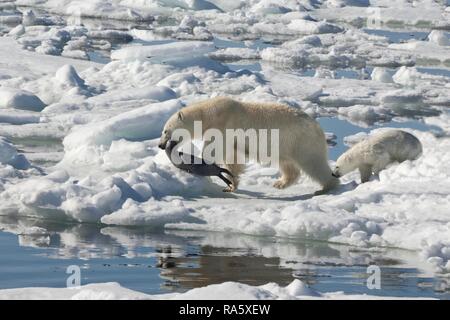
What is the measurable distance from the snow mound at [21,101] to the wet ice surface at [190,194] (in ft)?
0.10

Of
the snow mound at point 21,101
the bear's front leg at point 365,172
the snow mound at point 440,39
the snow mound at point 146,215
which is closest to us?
the snow mound at point 146,215

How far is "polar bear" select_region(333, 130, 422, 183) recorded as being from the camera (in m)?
8.36

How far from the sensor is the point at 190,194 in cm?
813

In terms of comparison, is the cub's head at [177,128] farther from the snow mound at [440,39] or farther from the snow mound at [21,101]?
the snow mound at [440,39]

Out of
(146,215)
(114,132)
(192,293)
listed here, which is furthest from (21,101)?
(192,293)

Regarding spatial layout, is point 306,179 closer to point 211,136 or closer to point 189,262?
point 211,136

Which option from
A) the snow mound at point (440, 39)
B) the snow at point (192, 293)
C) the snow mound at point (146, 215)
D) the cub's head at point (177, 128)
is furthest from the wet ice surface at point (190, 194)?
the snow mound at point (440, 39)

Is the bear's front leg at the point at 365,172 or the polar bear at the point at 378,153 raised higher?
the polar bear at the point at 378,153

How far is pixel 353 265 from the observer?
6.32 meters

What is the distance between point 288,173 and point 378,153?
0.79 metres

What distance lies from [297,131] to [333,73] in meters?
7.61

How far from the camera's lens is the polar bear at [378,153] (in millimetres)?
8359

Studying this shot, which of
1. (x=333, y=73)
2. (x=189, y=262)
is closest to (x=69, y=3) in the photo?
(x=333, y=73)

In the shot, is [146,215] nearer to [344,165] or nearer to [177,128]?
[177,128]
